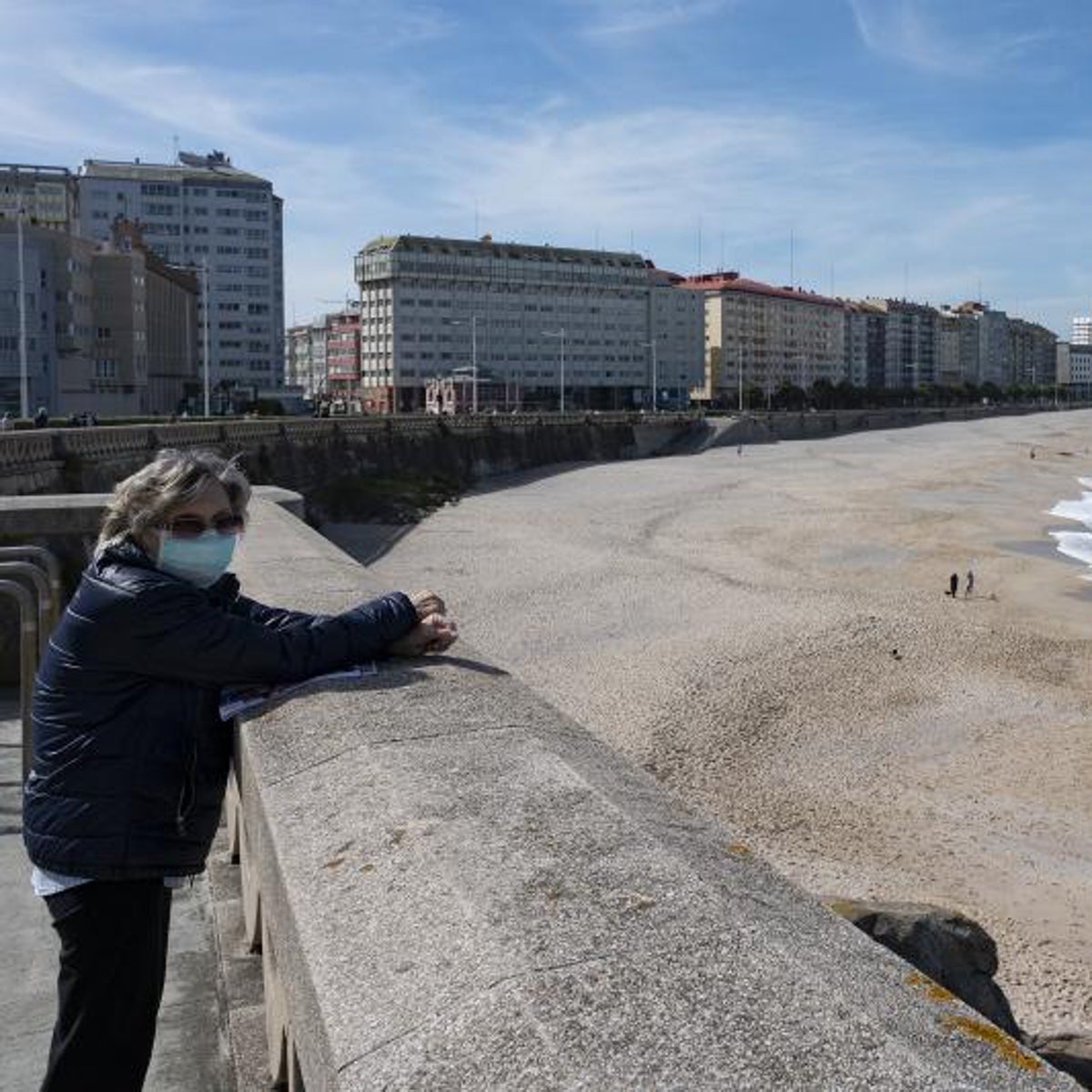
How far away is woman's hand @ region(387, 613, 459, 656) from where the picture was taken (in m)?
3.68

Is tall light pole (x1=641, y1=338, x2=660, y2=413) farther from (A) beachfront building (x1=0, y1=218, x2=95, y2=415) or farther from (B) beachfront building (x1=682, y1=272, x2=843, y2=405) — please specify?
(A) beachfront building (x1=0, y1=218, x2=95, y2=415)

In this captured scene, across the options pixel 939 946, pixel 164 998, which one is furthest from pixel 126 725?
pixel 939 946

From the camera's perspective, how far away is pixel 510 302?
460 feet

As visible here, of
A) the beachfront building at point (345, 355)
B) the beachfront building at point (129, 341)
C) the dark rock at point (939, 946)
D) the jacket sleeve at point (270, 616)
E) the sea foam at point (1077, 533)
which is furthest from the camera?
the beachfront building at point (345, 355)

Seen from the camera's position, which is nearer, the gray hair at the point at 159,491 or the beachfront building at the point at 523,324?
the gray hair at the point at 159,491

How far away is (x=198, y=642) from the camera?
2.70 m

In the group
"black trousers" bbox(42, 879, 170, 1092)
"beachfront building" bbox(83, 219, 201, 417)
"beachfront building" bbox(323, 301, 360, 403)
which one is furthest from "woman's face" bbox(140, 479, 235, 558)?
"beachfront building" bbox(323, 301, 360, 403)

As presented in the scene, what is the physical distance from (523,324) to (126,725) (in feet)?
460

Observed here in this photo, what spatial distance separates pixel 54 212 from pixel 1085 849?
117 m

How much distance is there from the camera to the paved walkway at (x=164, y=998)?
10.3 feet

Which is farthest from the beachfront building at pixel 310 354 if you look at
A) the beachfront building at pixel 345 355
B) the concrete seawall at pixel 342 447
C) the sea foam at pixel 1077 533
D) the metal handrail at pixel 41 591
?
the metal handrail at pixel 41 591

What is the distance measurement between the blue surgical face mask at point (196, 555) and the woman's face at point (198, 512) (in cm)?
2

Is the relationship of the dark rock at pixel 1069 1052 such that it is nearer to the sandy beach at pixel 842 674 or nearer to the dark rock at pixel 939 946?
the dark rock at pixel 939 946

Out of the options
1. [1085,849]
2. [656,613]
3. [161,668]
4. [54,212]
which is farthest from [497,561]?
[54,212]
